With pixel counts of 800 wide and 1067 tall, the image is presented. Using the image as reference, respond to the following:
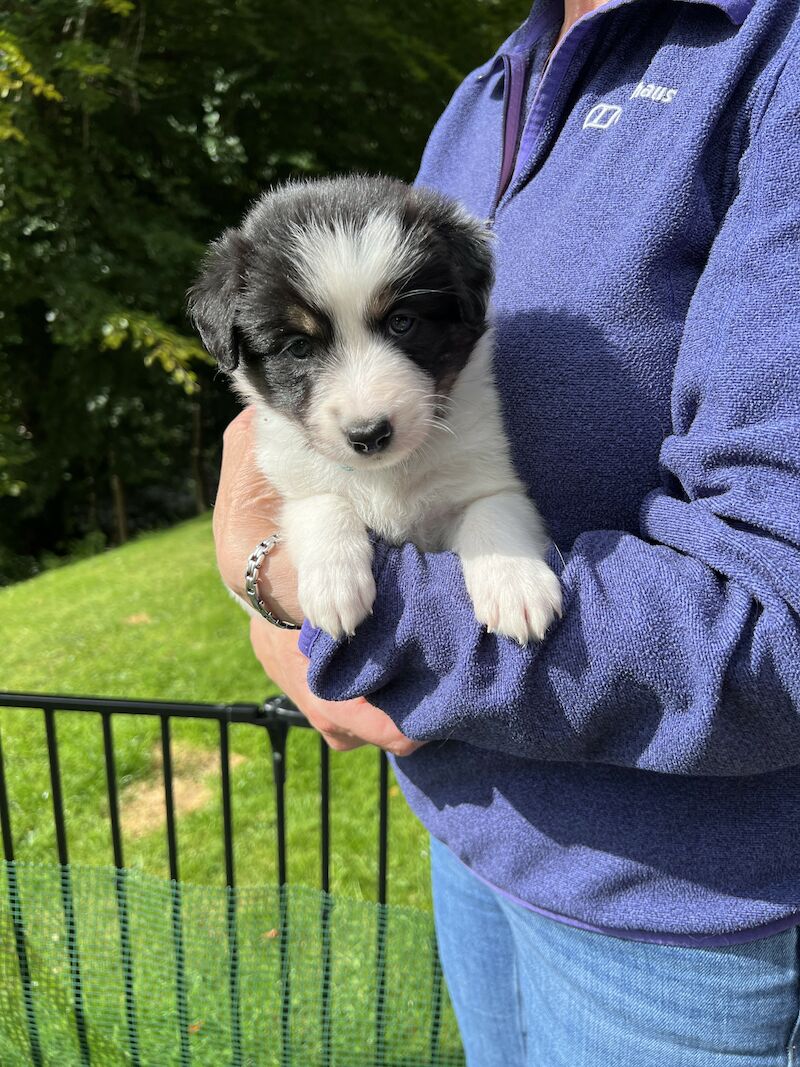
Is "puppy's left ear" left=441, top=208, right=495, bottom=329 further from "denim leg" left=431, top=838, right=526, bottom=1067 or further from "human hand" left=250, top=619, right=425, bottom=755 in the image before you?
"denim leg" left=431, top=838, right=526, bottom=1067

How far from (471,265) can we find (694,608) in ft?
3.19

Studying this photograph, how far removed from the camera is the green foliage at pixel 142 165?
909 centimetres

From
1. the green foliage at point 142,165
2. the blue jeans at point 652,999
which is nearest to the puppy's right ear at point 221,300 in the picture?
the blue jeans at point 652,999

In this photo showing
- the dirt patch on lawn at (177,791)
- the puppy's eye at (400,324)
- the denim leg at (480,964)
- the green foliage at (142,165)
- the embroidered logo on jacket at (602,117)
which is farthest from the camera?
the green foliage at (142,165)

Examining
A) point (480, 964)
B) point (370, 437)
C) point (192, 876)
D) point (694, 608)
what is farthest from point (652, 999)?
point (192, 876)

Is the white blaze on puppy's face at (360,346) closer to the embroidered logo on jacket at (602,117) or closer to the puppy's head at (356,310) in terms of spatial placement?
the puppy's head at (356,310)

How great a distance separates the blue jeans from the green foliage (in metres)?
7.25

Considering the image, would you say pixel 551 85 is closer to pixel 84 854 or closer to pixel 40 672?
pixel 84 854

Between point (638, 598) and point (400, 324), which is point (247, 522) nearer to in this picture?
point (400, 324)

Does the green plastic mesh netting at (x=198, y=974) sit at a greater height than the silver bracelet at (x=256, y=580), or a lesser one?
lesser

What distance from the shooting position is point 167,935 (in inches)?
115

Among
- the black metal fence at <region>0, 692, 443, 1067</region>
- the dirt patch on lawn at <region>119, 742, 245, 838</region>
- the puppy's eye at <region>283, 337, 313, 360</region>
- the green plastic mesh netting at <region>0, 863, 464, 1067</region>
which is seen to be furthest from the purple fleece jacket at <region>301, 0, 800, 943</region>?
the dirt patch on lawn at <region>119, 742, 245, 838</region>

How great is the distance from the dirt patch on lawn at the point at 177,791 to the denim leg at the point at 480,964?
327cm

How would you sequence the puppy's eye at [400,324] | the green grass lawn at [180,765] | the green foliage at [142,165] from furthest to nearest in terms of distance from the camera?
the green foliage at [142,165] < the green grass lawn at [180,765] < the puppy's eye at [400,324]
